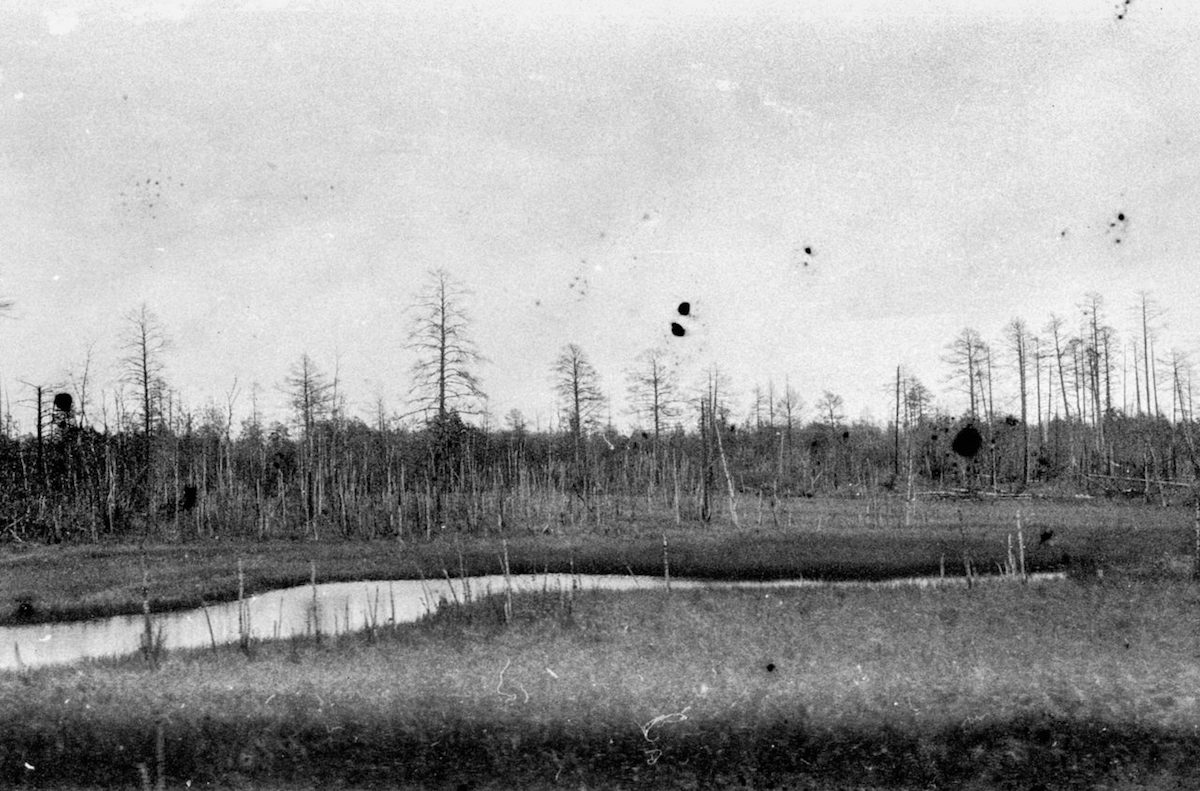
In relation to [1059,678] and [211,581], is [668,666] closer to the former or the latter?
[1059,678]

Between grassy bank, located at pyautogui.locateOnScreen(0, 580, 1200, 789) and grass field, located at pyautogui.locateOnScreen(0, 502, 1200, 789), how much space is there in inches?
2.2

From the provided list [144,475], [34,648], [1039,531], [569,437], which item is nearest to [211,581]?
[34,648]

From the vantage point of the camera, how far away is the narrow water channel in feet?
72.8

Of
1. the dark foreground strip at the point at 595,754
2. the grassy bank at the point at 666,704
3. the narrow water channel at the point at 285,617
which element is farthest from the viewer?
the narrow water channel at the point at 285,617

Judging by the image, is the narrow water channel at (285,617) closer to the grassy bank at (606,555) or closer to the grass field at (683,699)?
the grassy bank at (606,555)

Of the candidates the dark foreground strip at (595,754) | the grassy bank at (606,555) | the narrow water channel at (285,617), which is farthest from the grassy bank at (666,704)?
the grassy bank at (606,555)

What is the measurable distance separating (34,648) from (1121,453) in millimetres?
68928

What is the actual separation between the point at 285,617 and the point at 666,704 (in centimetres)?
1508

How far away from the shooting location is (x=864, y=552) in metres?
33.9

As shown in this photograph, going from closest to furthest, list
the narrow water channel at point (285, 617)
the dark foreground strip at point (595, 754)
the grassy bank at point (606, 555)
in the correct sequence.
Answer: the dark foreground strip at point (595, 754) → the narrow water channel at point (285, 617) → the grassy bank at point (606, 555)

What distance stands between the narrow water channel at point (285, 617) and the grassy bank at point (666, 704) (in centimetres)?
229

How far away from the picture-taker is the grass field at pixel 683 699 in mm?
13430

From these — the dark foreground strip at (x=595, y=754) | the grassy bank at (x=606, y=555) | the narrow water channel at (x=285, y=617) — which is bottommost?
the dark foreground strip at (x=595, y=754)

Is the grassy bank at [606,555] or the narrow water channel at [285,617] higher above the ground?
the grassy bank at [606,555]
